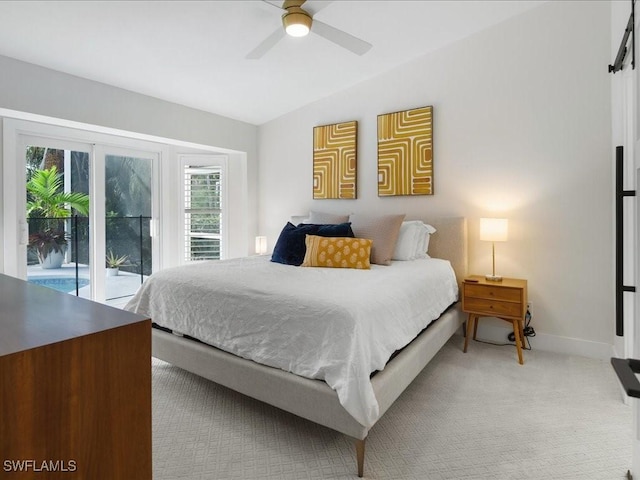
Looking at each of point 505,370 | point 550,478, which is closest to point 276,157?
point 505,370

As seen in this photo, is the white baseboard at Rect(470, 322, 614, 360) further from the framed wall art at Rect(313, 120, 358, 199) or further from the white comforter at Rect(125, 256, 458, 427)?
the framed wall art at Rect(313, 120, 358, 199)

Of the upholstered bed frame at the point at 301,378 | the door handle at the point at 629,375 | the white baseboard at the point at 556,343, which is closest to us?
the door handle at the point at 629,375

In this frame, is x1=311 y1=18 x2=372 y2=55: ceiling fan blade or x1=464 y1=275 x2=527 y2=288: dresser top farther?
x1=464 y1=275 x2=527 y2=288: dresser top

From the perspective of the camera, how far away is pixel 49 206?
3.69 meters

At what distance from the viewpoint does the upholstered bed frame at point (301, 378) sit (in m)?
1.70

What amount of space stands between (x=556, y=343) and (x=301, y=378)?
2.55 meters

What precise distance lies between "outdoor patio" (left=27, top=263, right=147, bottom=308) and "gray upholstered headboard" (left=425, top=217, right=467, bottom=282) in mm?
3528

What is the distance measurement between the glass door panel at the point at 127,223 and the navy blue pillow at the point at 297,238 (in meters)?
2.11

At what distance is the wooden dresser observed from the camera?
0.68 meters

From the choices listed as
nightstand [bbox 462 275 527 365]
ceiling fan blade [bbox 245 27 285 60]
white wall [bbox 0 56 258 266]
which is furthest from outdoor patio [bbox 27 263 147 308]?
nightstand [bbox 462 275 527 365]

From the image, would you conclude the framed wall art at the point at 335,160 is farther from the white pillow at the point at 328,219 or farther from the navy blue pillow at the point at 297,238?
the navy blue pillow at the point at 297,238

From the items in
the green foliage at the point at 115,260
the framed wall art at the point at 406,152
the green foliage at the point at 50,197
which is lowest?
the green foliage at the point at 115,260

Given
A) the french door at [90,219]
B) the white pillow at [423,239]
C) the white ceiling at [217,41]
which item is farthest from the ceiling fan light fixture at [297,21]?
the french door at [90,219]

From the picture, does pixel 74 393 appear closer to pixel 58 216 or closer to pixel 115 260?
pixel 58 216
